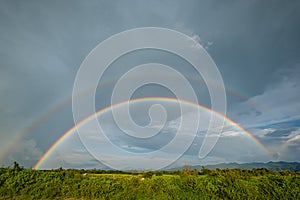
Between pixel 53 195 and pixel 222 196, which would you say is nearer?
pixel 222 196

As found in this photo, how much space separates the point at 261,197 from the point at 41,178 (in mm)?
11884

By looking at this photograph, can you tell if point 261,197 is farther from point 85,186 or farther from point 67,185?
point 67,185

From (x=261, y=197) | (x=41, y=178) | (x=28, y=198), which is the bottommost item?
(x=261, y=197)

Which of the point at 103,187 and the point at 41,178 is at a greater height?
the point at 41,178

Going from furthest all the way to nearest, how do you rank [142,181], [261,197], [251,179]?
[142,181]
[251,179]
[261,197]

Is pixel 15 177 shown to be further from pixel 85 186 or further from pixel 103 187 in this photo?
pixel 103 187

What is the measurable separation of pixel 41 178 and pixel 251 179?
11642 millimetres

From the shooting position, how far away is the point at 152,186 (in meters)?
11.1

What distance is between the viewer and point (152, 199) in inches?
420

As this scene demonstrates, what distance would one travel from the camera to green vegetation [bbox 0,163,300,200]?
33.3 feet

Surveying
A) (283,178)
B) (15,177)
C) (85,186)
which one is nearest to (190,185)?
(283,178)

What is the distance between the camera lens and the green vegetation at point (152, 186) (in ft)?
33.3

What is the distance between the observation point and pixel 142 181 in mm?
11500

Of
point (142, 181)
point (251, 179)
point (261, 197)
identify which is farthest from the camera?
point (142, 181)
